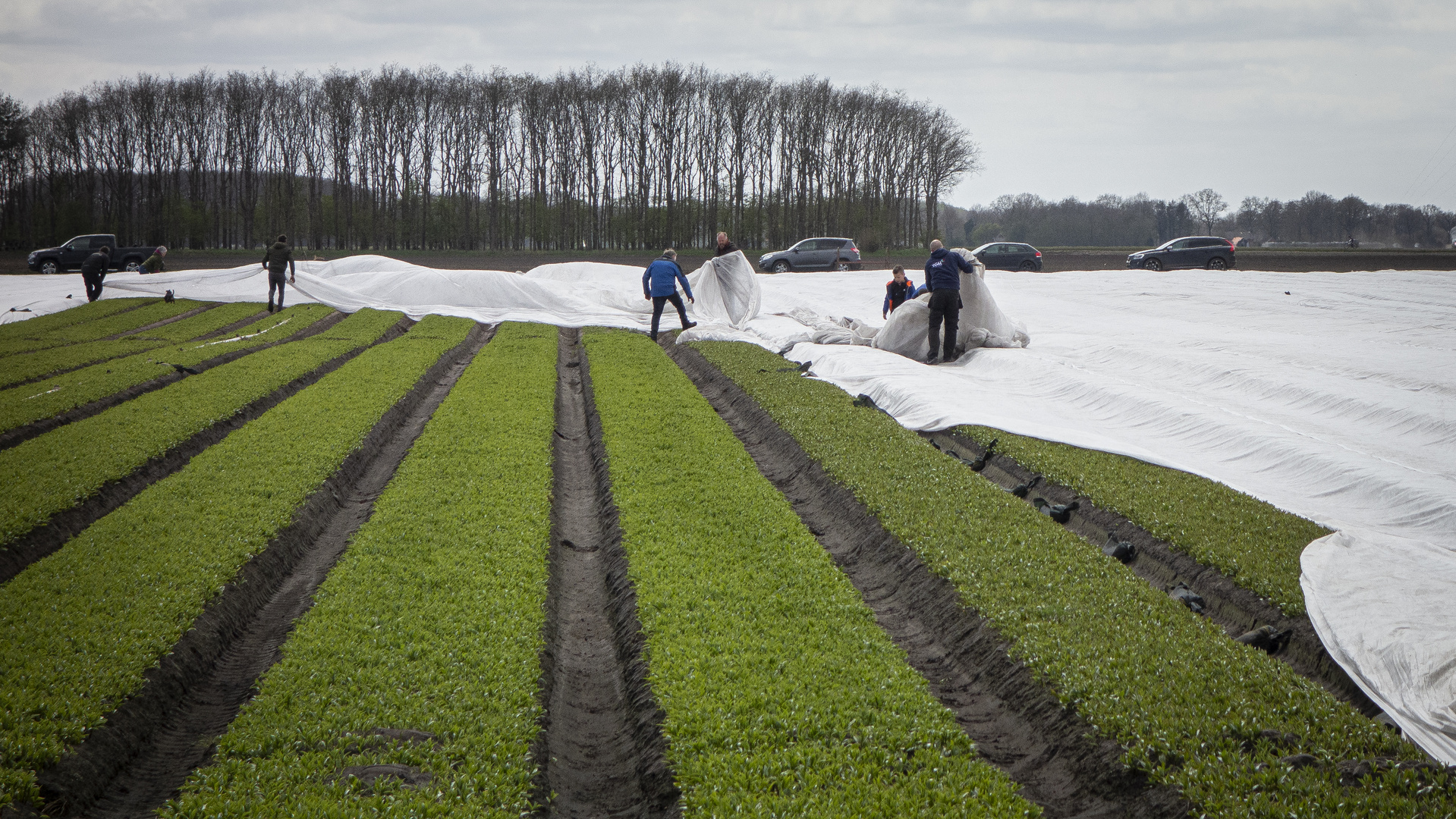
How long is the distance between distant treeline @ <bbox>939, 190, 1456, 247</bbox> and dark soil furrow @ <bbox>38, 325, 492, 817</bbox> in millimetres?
72388

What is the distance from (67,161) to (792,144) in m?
49.7

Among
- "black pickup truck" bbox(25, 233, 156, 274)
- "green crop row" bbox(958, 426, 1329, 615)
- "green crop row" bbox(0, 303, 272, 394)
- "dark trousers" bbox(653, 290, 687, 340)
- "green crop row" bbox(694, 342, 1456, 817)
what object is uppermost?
"black pickup truck" bbox(25, 233, 156, 274)

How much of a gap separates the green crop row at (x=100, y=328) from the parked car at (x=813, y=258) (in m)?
22.6

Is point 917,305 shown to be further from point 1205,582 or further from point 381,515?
point 381,515

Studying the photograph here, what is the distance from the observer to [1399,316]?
16859 mm

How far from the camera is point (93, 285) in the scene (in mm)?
24000

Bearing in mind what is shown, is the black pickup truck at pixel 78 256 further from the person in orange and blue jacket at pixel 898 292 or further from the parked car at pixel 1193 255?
the parked car at pixel 1193 255

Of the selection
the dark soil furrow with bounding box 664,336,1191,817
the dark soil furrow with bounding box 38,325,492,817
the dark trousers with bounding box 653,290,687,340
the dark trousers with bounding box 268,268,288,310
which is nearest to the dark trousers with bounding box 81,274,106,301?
the dark trousers with bounding box 268,268,288,310

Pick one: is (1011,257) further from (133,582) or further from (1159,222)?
(1159,222)

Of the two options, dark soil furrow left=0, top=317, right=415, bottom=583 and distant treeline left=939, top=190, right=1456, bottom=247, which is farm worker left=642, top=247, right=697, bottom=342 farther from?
distant treeline left=939, top=190, right=1456, bottom=247

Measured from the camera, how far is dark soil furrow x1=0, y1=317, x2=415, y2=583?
6098mm

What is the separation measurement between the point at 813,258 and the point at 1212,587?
107 feet

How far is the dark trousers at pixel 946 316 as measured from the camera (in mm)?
13625

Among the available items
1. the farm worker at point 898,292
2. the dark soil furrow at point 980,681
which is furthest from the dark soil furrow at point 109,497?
the farm worker at point 898,292
